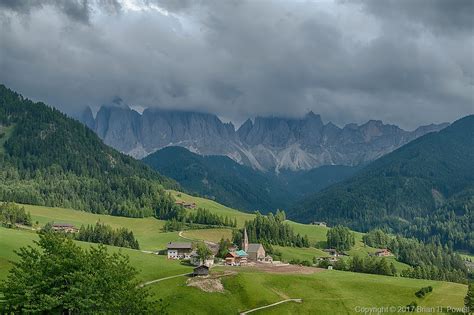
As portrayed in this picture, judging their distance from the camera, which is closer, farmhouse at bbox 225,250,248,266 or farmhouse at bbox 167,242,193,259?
farmhouse at bbox 225,250,248,266

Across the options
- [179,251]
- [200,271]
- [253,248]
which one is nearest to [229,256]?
[179,251]

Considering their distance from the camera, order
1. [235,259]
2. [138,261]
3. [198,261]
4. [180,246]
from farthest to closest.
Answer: [180,246], [235,259], [198,261], [138,261]

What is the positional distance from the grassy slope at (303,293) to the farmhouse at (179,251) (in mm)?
38786

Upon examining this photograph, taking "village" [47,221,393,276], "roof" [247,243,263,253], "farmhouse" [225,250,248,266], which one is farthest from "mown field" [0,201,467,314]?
"roof" [247,243,263,253]

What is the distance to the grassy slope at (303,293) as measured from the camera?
357 feet

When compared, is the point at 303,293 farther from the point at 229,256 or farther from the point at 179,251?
the point at 179,251

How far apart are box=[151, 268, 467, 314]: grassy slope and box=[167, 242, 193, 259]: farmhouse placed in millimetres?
38786

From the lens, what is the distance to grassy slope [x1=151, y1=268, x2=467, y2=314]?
108812mm

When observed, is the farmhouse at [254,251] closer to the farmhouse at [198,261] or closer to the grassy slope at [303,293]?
the farmhouse at [198,261]

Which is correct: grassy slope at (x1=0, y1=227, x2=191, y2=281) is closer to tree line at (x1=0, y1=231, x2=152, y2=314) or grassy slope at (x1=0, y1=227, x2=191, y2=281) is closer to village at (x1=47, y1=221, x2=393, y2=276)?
village at (x1=47, y1=221, x2=393, y2=276)

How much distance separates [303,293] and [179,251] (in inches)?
2526

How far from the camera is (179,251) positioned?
566ft

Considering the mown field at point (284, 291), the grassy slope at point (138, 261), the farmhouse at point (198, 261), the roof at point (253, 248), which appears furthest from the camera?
the roof at point (253, 248)

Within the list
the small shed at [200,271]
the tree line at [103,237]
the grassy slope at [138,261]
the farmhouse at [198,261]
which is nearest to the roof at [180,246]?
the farmhouse at [198,261]
